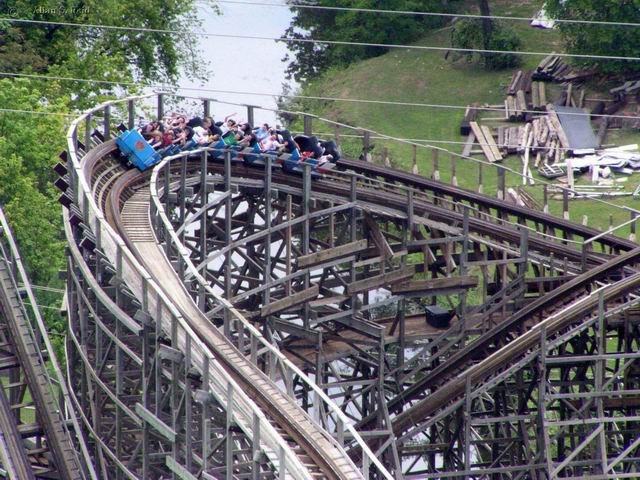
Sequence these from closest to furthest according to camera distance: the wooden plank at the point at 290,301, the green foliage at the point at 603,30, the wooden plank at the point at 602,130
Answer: the wooden plank at the point at 290,301 → the wooden plank at the point at 602,130 → the green foliage at the point at 603,30

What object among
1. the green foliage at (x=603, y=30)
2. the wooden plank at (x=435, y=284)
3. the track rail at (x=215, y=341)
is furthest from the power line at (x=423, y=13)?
the track rail at (x=215, y=341)

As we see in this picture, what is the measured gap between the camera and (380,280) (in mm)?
41594

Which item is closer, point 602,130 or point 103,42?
point 602,130

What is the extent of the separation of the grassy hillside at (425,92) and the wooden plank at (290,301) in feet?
66.5

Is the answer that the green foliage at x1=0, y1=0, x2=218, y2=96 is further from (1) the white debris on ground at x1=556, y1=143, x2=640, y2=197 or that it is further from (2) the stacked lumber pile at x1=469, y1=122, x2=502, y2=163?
(1) the white debris on ground at x1=556, y1=143, x2=640, y2=197

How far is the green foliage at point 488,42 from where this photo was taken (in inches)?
2707

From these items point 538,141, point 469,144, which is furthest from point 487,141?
point 538,141

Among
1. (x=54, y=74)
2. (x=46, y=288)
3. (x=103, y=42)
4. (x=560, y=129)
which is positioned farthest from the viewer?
(x=103, y=42)

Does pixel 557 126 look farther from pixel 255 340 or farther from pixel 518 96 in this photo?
pixel 255 340

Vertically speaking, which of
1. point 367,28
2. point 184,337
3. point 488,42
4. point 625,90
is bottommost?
point 625,90

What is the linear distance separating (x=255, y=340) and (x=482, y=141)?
102 ft

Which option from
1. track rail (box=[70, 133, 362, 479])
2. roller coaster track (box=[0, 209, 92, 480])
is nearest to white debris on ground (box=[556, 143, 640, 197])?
track rail (box=[70, 133, 362, 479])

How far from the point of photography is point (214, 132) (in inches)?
1667

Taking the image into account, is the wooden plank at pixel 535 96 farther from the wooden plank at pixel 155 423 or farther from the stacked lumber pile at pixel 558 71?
the wooden plank at pixel 155 423
